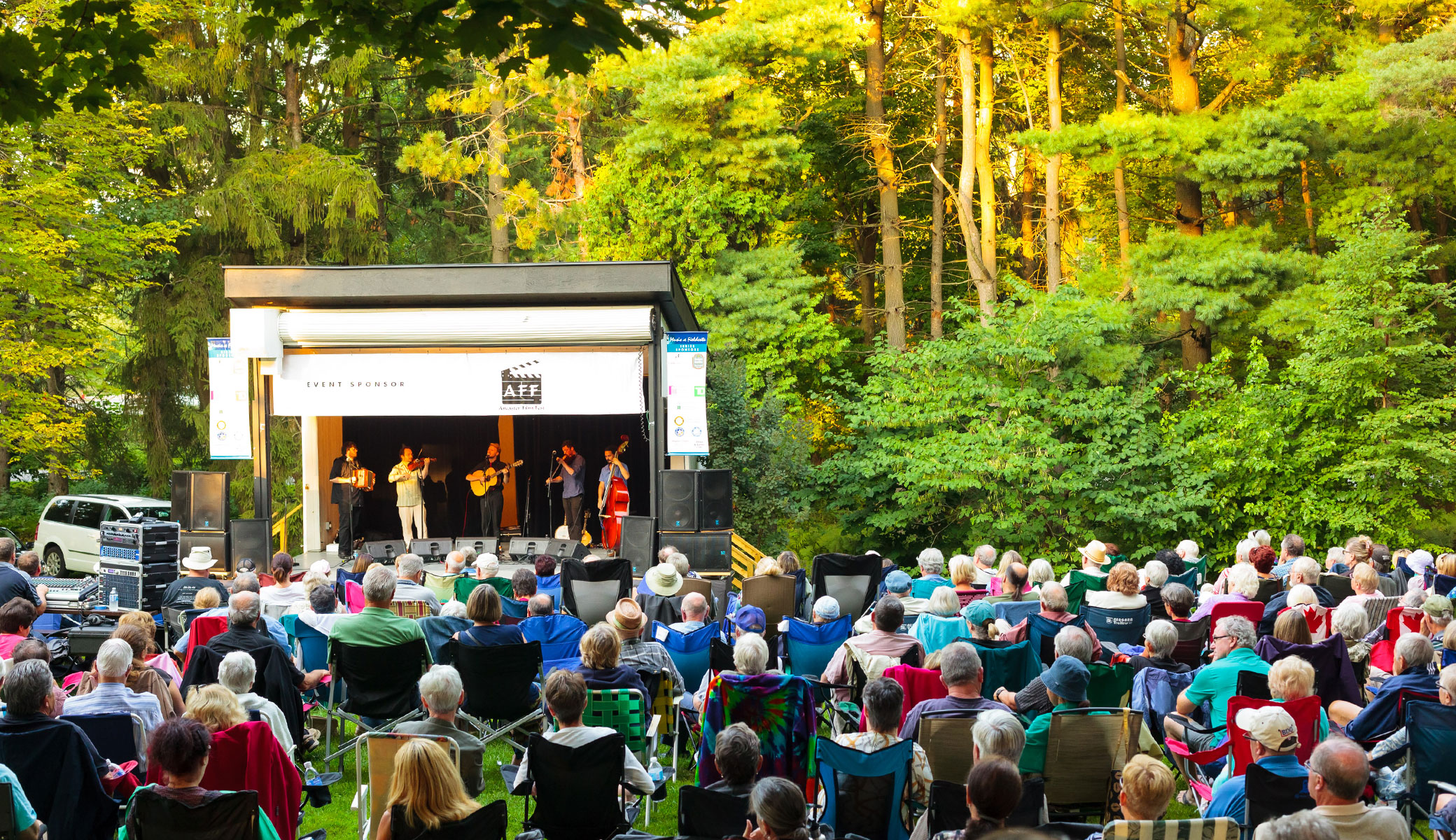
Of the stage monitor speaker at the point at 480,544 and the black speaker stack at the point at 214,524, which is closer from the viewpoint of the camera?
the black speaker stack at the point at 214,524

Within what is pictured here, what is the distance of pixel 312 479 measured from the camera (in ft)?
44.6

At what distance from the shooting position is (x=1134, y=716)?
4.21 meters

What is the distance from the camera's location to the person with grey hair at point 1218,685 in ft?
15.6

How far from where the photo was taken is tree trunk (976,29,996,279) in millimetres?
18562

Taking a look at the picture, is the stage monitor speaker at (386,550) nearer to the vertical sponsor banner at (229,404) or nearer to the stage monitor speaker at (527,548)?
the stage monitor speaker at (527,548)

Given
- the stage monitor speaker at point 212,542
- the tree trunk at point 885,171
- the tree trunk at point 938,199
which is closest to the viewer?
the stage monitor speaker at point 212,542

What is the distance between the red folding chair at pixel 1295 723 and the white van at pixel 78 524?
13214mm

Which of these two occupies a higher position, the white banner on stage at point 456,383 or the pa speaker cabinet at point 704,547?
the white banner on stage at point 456,383

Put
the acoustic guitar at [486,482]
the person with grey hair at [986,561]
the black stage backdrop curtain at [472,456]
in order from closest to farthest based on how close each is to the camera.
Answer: the person with grey hair at [986,561]
the acoustic guitar at [486,482]
the black stage backdrop curtain at [472,456]

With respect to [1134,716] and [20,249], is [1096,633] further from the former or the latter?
[20,249]

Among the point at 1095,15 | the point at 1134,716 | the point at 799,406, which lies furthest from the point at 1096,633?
the point at 1095,15

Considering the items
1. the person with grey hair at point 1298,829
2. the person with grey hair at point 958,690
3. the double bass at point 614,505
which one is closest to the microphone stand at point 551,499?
the double bass at point 614,505

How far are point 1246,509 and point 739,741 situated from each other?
1137 cm

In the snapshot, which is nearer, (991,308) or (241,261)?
(991,308)
